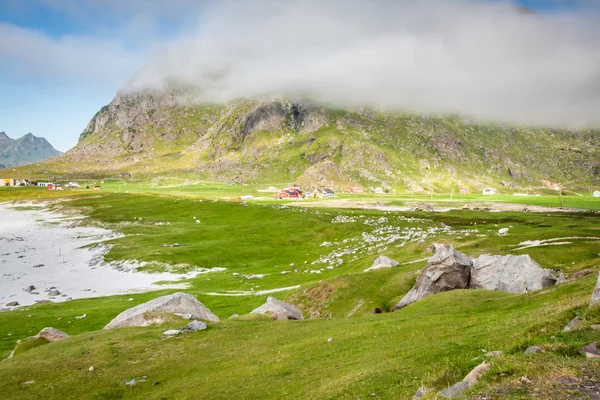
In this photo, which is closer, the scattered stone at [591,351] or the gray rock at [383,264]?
the scattered stone at [591,351]

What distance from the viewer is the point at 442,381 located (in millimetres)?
16250

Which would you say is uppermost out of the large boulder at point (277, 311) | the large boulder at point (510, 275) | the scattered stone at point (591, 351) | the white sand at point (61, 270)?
the scattered stone at point (591, 351)

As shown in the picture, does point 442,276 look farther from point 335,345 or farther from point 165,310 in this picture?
point 165,310

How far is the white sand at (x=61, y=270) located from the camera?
87.4 m

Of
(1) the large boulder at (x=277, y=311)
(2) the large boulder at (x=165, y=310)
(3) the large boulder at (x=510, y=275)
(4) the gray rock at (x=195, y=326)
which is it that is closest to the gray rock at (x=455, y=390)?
(4) the gray rock at (x=195, y=326)

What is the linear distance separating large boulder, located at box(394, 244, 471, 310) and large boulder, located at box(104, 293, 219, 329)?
Answer: 26.9 metres

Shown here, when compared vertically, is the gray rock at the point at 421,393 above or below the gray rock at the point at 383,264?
above

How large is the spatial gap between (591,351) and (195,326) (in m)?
34.7

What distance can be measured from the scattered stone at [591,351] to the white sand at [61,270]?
83.7 m

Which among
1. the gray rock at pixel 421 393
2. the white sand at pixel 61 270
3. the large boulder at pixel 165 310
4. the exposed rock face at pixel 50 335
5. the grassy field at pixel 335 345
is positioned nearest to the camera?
the gray rock at pixel 421 393

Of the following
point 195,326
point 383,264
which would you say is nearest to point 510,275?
point 383,264

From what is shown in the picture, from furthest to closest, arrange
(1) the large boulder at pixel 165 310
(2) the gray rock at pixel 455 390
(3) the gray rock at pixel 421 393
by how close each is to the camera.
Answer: (1) the large boulder at pixel 165 310 < (3) the gray rock at pixel 421 393 < (2) the gray rock at pixel 455 390

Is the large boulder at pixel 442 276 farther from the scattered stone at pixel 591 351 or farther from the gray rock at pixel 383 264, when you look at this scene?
the scattered stone at pixel 591 351

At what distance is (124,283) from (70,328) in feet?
119
